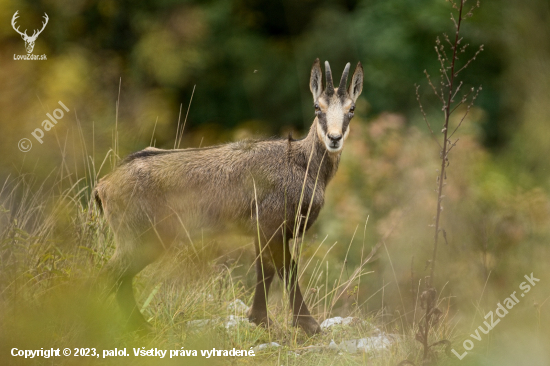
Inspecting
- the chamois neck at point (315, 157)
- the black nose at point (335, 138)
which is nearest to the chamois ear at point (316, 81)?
the chamois neck at point (315, 157)

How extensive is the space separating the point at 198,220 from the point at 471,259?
2247 millimetres

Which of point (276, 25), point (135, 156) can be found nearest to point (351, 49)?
point (276, 25)

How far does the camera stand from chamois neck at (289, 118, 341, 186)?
4.35 meters

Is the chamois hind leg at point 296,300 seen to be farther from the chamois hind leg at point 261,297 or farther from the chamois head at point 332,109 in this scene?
the chamois head at point 332,109

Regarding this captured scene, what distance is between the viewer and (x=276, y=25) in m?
9.96

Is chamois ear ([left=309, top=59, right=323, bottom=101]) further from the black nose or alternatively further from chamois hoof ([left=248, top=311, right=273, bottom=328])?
chamois hoof ([left=248, top=311, right=273, bottom=328])

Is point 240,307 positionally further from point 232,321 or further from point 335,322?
point 335,322

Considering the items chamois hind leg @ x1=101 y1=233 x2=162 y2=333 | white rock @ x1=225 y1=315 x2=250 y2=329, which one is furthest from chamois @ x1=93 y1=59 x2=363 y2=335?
white rock @ x1=225 y1=315 x2=250 y2=329

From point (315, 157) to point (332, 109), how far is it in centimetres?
44

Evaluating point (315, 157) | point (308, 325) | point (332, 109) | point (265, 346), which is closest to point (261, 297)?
point (308, 325)

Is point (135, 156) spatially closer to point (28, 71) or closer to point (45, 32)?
point (28, 71)

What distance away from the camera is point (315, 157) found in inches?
172

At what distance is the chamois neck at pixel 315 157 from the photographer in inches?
171

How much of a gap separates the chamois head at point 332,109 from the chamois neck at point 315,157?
0.11 metres
